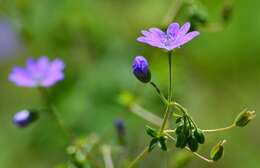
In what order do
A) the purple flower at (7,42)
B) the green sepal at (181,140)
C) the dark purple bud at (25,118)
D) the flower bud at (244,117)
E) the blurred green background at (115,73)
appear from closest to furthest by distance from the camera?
the green sepal at (181,140)
the flower bud at (244,117)
the dark purple bud at (25,118)
the blurred green background at (115,73)
the purple flower at (7,42)

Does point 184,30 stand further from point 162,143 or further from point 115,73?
point 115,73

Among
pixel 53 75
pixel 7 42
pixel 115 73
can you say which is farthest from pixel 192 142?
pixel 7 42

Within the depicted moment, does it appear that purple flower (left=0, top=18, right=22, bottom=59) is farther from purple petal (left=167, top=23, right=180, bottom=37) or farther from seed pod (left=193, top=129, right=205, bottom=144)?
seed pod (left=193, top=129, right=205, bottom=144)

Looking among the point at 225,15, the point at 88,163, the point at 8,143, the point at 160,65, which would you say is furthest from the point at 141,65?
the point at 8,143

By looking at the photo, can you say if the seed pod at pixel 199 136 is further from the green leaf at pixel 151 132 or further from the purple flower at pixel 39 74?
the purple flower at pixel 39 74

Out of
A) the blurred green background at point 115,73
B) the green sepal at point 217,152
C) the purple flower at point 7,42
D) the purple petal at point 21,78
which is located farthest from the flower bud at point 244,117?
the purple flower at point 7,42
